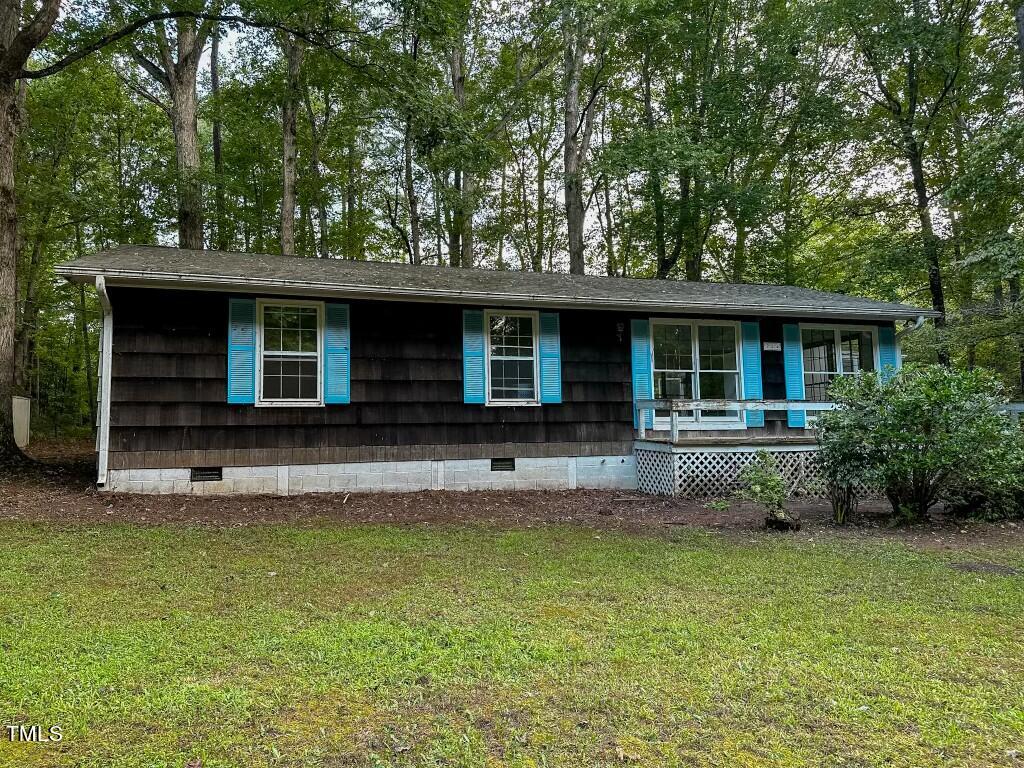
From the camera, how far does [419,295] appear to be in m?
8.27

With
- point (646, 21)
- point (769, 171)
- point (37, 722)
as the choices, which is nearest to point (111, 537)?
point (37, 722)

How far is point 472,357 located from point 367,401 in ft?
5.42

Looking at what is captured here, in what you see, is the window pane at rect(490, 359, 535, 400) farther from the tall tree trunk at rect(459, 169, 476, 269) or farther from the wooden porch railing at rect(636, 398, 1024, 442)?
the tall tree trunk at rect(459, 169, 476, 269)

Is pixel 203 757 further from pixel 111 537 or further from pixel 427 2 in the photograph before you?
pixel 427 2

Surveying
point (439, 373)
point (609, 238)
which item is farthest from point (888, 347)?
point (609, 238)

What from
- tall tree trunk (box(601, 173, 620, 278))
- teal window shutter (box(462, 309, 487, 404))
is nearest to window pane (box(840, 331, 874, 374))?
teal window shutter (box(462, 309, 487, 404))

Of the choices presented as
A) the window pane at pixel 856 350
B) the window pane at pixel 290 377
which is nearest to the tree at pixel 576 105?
the window pane at pixel 856 350

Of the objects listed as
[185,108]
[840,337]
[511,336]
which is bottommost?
[511,336]

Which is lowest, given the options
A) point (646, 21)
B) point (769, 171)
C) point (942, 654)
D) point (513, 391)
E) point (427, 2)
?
point (942, 654)

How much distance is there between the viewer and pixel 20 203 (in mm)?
14930

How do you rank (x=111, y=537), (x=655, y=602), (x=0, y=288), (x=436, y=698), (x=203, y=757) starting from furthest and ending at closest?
(x=0, y=288), (x=111, y=537), (x=655, y=602), (x=436, y=698), (x=203, y=757)

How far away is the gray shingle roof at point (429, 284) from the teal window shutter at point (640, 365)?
56 centimetres

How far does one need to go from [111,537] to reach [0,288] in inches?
221

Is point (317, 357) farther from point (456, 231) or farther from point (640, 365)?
point (456, 231)
